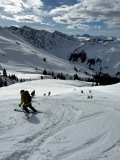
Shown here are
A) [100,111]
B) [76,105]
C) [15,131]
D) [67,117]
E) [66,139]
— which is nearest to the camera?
[66,139]

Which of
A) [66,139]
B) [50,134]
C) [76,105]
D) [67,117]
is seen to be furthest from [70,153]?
[76,105]

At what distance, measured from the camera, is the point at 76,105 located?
77.9 feet

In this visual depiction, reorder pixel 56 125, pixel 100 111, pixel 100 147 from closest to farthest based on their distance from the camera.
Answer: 1. pixel 100 147
2. pixel 56 125
3. pixel 100 111

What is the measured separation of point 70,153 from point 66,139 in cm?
179

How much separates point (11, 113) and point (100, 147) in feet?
30.0

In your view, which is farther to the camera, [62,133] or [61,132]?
[61,132]

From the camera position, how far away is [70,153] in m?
12.7

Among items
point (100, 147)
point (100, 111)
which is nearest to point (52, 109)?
point (100, 111)

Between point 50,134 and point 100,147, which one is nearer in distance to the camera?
point 100,147

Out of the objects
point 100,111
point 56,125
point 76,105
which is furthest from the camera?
point 76,105

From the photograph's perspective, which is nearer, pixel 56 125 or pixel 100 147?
pixel 100 147

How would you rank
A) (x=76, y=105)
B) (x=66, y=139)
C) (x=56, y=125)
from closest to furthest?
(x=66, y=139) → (x=56, y=125) → (x=76, y=105)

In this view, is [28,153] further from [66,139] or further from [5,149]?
[66,139]

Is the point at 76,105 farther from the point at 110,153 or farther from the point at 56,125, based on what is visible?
the point at 110,153
